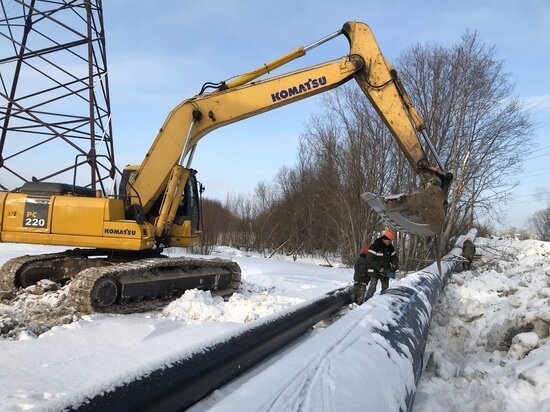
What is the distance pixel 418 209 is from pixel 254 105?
3.35 metres

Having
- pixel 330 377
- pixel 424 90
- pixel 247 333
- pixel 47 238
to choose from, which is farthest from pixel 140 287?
pixel 424 90

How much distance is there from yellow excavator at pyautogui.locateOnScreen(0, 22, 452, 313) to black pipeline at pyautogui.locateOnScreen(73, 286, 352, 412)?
302 centimetres

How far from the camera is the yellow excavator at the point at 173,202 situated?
275 inches

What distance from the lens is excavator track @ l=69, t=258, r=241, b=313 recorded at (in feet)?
20.7

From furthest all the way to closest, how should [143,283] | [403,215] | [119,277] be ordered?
[143,283]
[403,215]
[119,277]

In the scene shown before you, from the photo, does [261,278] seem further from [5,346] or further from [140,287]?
[5,346]

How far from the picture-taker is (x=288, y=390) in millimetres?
2078

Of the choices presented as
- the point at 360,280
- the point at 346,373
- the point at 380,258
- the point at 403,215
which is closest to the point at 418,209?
the point at 403,215

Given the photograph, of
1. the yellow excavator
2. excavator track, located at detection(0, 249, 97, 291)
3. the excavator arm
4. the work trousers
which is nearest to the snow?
excavator track, located at detection(0, 249, 97, 291)

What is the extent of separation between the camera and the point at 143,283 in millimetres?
7016

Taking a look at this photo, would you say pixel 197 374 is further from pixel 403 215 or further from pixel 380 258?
pixel 380 258

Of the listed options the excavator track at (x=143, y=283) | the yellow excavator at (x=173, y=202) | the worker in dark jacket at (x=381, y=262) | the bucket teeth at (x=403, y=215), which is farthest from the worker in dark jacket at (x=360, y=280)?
the excavator track at (x=143, y=283)

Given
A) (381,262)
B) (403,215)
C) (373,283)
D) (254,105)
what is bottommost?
(373,283)

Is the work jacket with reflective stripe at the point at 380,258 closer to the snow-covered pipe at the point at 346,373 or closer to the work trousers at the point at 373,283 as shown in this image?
the work trousers at the point at 373,283
